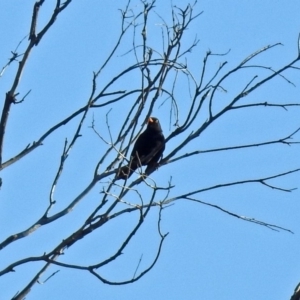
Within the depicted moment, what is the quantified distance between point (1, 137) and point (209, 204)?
947mm

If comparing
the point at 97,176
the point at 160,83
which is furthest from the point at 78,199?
the point at 160,83

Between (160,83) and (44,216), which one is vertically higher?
(160,83)

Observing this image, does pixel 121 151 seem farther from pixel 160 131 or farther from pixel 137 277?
pixel 160 131

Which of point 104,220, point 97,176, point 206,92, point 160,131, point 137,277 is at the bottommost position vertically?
point 137,277

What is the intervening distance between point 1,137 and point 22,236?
378 mm

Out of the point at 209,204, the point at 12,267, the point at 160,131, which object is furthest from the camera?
the point at 160,131

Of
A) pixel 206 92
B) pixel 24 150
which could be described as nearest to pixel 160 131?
pixel 206 92

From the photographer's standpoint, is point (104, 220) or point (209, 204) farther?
point (209, 204)

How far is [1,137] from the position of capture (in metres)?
3.04

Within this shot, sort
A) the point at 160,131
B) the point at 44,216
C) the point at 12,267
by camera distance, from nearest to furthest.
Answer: the point at 12,267
the point at 44,216
the point at 160,131

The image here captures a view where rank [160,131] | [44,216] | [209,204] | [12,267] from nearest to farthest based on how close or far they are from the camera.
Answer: [12,267], [44,216], [209,204], [160,131]

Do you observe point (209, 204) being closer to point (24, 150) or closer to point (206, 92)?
point (206, 92)

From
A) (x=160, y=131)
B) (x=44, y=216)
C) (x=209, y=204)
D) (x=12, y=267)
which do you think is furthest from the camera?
(x=160, y=131)

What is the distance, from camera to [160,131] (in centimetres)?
705
